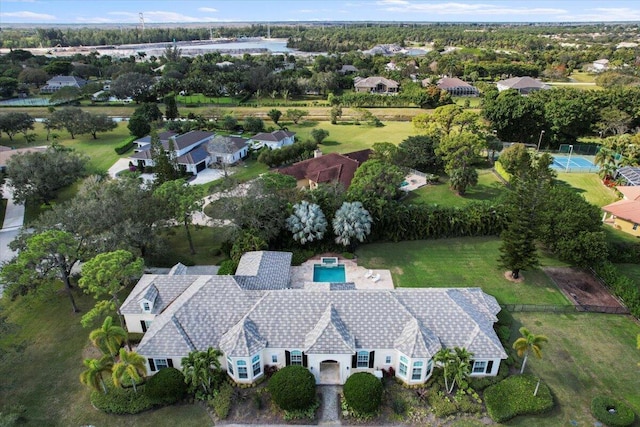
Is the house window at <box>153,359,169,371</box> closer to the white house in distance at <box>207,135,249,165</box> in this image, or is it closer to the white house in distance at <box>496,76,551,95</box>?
the white house in distance at <box>207,135,249,165</box>

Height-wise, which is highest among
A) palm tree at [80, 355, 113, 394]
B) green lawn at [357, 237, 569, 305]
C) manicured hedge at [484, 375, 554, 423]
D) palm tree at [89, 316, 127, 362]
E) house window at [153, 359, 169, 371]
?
palm tree at [89, 316, 127, 362]

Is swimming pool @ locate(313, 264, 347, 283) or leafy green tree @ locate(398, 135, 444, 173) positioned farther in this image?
leafy green tree @ locate(398, 135, 444, 173)

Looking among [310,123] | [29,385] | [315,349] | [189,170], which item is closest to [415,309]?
[315,349]

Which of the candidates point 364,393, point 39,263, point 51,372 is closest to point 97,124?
point 39,263

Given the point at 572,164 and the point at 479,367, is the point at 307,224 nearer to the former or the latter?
the point at 479,367

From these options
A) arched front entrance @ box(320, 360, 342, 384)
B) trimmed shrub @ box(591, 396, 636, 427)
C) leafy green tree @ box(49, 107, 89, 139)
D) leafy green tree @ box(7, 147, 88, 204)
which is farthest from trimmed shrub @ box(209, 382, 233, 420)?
leafy green tree @ box(49, 107, 89, 139)

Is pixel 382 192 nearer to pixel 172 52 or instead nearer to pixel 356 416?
pixel 356 416

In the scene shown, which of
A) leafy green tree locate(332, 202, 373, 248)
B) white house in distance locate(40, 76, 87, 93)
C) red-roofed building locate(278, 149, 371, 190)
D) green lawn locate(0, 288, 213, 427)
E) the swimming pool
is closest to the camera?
green lawn locate(0, 288, 213, 427)
